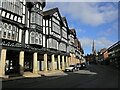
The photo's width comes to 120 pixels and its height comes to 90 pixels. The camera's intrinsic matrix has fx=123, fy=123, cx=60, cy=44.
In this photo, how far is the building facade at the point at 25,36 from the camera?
15.9 meters

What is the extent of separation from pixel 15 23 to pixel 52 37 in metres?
9.21

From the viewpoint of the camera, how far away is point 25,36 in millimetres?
19016

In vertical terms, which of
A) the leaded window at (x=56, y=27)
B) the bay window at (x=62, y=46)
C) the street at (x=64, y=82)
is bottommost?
the street at (x=64, y=82)

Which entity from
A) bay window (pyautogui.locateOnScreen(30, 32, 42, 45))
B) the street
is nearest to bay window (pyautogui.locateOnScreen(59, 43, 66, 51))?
bay window (pyautogui.locateOnScreen(30, 32, 42, 45))

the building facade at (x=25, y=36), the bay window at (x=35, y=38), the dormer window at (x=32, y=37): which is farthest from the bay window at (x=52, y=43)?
the dormer window at (x=32, y=37)

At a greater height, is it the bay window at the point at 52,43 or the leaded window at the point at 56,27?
the leaded window at the point at 56,27

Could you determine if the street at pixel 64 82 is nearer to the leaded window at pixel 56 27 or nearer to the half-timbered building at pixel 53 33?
the half-timbered building at pixel 53 33

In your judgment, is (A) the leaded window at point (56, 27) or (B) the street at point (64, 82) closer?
(B) the street at point (64, 82)

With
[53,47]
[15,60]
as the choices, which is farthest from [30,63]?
[53,47]

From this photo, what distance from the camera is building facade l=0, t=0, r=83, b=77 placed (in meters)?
15.9

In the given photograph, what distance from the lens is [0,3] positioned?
15.4 m

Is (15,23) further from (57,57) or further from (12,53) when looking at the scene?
(57,57)

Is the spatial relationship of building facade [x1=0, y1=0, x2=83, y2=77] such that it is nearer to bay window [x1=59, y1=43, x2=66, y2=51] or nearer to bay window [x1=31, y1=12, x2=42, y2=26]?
bay window [x1=31, y1=12, x2=42, y2=26]

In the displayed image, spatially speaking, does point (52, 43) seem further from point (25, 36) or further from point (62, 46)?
point (25, 36)
